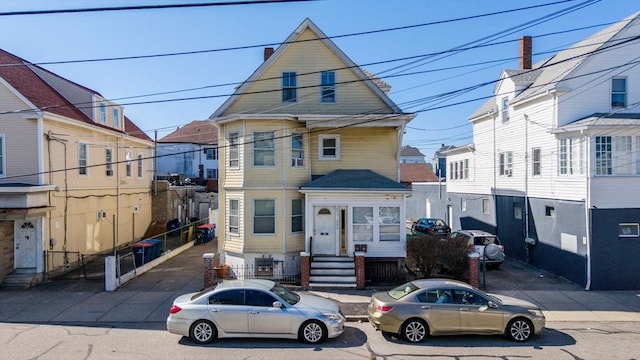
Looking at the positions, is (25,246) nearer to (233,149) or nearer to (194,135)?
(233,149)

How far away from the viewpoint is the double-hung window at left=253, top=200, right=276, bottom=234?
17453mm

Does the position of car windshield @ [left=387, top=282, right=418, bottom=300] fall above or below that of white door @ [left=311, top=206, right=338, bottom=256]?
below

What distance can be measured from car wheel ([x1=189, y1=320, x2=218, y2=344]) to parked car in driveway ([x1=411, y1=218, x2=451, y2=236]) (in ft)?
65.9

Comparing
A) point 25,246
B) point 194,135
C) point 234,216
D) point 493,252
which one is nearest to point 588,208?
Result: point 493,252

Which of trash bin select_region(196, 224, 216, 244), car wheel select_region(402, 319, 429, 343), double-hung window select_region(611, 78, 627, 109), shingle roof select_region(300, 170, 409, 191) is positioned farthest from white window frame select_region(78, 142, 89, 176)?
double-hung window select_region(611, 78, 627, 109)

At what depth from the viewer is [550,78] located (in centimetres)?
1972

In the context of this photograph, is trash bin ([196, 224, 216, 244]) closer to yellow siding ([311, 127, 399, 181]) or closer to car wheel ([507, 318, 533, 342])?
yellow siding ([311, 127, 399, 181])

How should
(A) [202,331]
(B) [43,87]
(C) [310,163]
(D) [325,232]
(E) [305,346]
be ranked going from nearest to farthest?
(E) [305,346]
(A) [202,331]
(D) [325,232]
(C) [310,163]
(B) [43,87]

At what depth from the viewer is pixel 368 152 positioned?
744 inches

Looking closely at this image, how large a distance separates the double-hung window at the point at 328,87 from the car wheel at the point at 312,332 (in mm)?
11175

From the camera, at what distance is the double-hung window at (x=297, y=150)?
1789 cm

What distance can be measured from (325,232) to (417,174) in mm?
36933

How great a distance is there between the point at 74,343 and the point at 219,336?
12.0ft

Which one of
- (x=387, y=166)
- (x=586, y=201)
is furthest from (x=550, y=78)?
(x=387, y=166)
